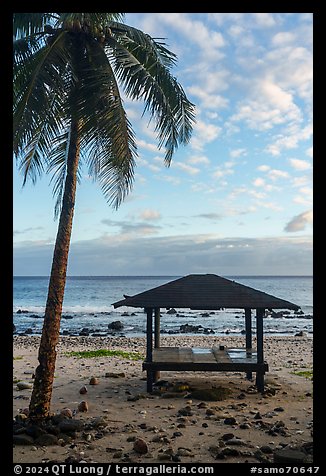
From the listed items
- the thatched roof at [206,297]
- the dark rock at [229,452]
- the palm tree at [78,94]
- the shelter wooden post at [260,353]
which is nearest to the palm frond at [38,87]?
the palm tree at [78,94]

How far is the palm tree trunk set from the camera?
8383mm

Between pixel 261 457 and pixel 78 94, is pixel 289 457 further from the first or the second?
pixel 78 94

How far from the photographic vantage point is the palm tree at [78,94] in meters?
7.81

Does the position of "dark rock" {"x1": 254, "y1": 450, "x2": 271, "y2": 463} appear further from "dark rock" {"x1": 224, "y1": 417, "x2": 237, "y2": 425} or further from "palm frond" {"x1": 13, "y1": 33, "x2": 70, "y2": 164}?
"palm frond" {"x1": 13, "y1": 33, "x2": 70, "y2": 164}

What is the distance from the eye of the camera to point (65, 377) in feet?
43.4

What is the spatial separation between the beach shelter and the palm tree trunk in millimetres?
2867

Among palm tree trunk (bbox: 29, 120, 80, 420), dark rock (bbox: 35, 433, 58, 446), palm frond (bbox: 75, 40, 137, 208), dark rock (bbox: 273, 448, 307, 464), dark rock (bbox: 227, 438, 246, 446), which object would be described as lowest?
dark rock (bbox: 227, 438, 246, 446)

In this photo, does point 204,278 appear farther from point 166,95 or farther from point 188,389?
point 166,95

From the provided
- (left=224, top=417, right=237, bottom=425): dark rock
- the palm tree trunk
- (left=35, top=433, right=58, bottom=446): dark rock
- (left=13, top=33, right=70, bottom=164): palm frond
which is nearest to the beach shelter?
(left=224, top=417, right=237, bottom=425): dark rock

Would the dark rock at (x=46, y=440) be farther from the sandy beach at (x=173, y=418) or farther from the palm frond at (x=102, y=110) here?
the palm frond at (x=102, y=110)

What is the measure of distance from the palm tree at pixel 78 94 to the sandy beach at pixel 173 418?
4.64 feet
